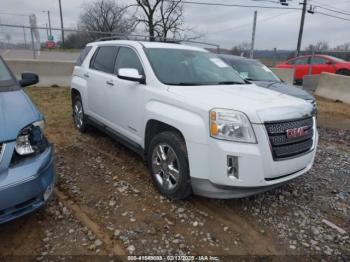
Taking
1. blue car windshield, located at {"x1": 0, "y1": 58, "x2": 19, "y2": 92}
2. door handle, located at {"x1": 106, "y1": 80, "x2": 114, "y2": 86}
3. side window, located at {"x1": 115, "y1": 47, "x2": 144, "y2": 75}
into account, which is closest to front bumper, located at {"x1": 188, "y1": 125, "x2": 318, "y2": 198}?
side window, located at {"x1": 115, "y1": 47, "x2": 144, "y2": 75}

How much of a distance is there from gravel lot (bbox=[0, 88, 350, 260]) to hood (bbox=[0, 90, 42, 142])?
0.98m

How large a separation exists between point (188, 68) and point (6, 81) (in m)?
2.25

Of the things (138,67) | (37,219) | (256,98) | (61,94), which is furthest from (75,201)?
(61,94)

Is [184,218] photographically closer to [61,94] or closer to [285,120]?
[285,120]

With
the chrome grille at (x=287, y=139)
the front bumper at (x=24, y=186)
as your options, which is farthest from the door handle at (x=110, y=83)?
the chrome grille at (x=287, y=139)

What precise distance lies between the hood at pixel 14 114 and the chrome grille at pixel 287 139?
227 centimetres

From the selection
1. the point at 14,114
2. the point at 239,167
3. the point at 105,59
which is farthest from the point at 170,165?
the point at 105,59

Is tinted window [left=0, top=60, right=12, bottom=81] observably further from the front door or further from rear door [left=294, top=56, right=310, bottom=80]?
rear door [left=294, top=56, right=310, bottom=80]

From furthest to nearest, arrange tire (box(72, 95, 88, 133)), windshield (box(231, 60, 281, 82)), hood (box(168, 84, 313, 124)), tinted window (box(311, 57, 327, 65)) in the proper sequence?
1. tinted window (box(311, 57, 327, 65))
2. windshield (box(231, 60, 281, 82))
3. tire (box(72, 95, 88, 133))
4. hood (box(168, 84, 313, 124))

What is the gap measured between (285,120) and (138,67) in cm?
203

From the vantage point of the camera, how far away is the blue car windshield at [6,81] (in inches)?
131

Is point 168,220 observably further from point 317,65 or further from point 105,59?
point 317,65

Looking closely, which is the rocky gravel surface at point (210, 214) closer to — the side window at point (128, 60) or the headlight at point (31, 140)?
the headlight at point (31, 140)

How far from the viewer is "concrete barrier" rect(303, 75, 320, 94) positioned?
12788 millimetres
